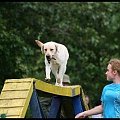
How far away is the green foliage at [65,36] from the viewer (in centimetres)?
1121

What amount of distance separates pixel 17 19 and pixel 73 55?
2288 mm

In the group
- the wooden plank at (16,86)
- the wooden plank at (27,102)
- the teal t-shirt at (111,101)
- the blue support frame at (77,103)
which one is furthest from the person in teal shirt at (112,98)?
the blue support frame at (77,103)

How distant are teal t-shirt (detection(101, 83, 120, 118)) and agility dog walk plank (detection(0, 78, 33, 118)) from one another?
0.84 m

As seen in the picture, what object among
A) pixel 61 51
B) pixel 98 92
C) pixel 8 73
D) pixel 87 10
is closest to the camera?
pixel 61 51

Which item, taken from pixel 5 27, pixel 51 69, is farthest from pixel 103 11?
pixel 51 69

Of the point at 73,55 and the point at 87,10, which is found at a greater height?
the point at 87,10

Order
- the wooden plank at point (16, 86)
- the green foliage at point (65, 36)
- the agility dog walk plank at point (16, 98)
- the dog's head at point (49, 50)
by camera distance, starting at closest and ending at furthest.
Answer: the agility dog walk plank at point (16, 98)
the wooden plank at point (16, 86)
the dog's head at point (49, 50)
the green foliage at point (65, 36)

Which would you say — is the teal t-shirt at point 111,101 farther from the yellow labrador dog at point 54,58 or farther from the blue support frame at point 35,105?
the yellow labrador dog at point 54,58

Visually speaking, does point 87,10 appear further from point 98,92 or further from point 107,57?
point 98,92

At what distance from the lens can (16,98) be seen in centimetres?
617

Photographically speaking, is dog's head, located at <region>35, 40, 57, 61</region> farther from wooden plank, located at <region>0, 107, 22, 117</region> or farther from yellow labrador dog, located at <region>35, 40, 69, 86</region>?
wooden plank, located at <region>0, 107, 22, 117</region>

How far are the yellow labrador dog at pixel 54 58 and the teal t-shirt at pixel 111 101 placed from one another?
5.99ft

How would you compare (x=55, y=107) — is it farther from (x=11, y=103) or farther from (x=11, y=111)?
(x=11, y=111)

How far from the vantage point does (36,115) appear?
642 centimetres
